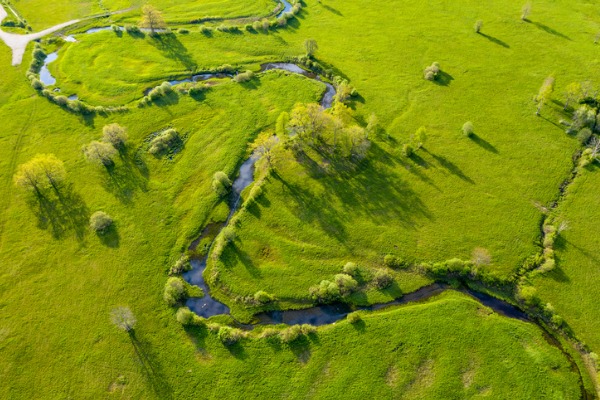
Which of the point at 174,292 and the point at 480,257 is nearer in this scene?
the point at 174,292

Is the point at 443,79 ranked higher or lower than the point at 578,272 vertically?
higher

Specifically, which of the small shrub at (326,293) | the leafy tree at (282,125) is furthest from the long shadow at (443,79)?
the small shrub at (326,293)

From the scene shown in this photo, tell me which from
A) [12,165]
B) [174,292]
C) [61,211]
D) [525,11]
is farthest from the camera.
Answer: [525,11]

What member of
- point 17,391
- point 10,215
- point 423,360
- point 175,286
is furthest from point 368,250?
point 10,215

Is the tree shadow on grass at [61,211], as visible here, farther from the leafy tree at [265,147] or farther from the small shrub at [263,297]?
the leafy tree at [265,147]

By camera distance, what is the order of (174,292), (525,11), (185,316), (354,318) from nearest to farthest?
(354,318), (185,316), (174,292), (525,11)

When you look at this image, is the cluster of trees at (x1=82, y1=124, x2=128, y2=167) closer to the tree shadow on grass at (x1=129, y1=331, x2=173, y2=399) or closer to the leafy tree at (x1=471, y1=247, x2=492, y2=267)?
the tree shadow on grass at (x1=129, y1=331, x2=173, y2=399)

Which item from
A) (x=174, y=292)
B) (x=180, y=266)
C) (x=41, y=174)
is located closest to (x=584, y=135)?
(x=180, y=266)

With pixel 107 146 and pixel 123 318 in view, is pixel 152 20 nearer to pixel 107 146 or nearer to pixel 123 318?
pixel 107 146
